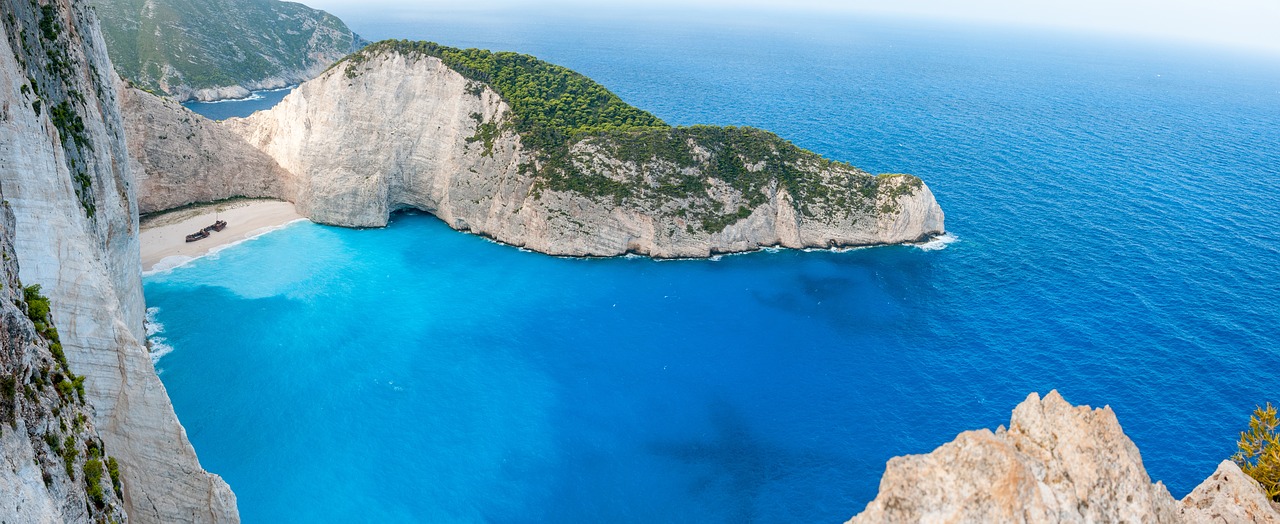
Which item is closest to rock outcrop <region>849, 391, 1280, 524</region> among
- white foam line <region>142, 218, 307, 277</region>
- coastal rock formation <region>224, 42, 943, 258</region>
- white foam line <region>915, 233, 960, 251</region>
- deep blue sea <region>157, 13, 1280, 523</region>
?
deep blue sea <region>157, 13, 1280, 523</region>

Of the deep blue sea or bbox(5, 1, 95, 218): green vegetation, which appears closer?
bbox(5, 1, 95, 218): green vegetation

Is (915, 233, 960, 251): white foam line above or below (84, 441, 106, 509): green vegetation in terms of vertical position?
below

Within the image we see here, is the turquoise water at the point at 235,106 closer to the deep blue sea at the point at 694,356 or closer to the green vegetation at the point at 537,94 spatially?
the green vegetation at the point at 537,94

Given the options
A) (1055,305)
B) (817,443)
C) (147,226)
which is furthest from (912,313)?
(147,226)

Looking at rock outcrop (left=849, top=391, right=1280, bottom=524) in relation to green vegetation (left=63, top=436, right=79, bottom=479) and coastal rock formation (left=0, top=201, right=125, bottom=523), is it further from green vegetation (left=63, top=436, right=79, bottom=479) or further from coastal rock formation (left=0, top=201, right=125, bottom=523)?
green vegetation (left=63, top=436, right=79, bottom=479)

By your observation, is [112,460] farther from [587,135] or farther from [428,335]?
[587,135]

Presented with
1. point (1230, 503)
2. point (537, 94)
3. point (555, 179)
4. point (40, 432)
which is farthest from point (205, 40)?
point (1230, 503)

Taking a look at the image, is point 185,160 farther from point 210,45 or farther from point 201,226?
point 210,45
